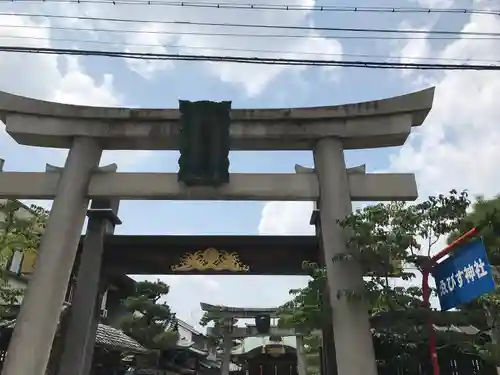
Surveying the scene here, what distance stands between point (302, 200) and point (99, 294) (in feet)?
15.9

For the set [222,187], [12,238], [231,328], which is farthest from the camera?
[231,328]

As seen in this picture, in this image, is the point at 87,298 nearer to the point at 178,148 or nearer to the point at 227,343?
the point at 178,148

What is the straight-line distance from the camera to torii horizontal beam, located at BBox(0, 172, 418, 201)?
915 centimetres

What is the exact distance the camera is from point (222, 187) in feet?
30.2

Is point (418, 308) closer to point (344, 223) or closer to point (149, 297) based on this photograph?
point (344, 223)

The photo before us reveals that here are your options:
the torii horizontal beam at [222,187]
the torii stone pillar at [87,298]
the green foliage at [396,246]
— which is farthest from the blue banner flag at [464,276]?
the torii stone pillar at [87,298]

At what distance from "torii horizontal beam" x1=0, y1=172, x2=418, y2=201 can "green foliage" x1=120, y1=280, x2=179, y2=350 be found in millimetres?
11093

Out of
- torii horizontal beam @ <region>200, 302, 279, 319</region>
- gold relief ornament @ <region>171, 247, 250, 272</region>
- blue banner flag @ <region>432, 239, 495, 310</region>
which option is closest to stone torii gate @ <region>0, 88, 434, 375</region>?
gold relief ornament @ <region>171, 247, 250, 272</region>

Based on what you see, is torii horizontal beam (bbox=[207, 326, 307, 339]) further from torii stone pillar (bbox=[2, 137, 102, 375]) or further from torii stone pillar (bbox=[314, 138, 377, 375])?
torii stone pillar (bbox=[2, 137, 102, 375])

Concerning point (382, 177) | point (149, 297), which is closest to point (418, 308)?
point (382, 177)

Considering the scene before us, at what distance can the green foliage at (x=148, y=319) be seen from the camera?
18812 millimetres

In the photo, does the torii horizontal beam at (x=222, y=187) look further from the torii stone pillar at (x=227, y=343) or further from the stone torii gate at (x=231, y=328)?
the torii stone pillar at (x=227, y=343)

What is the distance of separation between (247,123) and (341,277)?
3864 millimetres

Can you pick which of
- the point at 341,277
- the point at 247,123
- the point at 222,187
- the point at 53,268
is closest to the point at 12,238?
the point at 53,268
